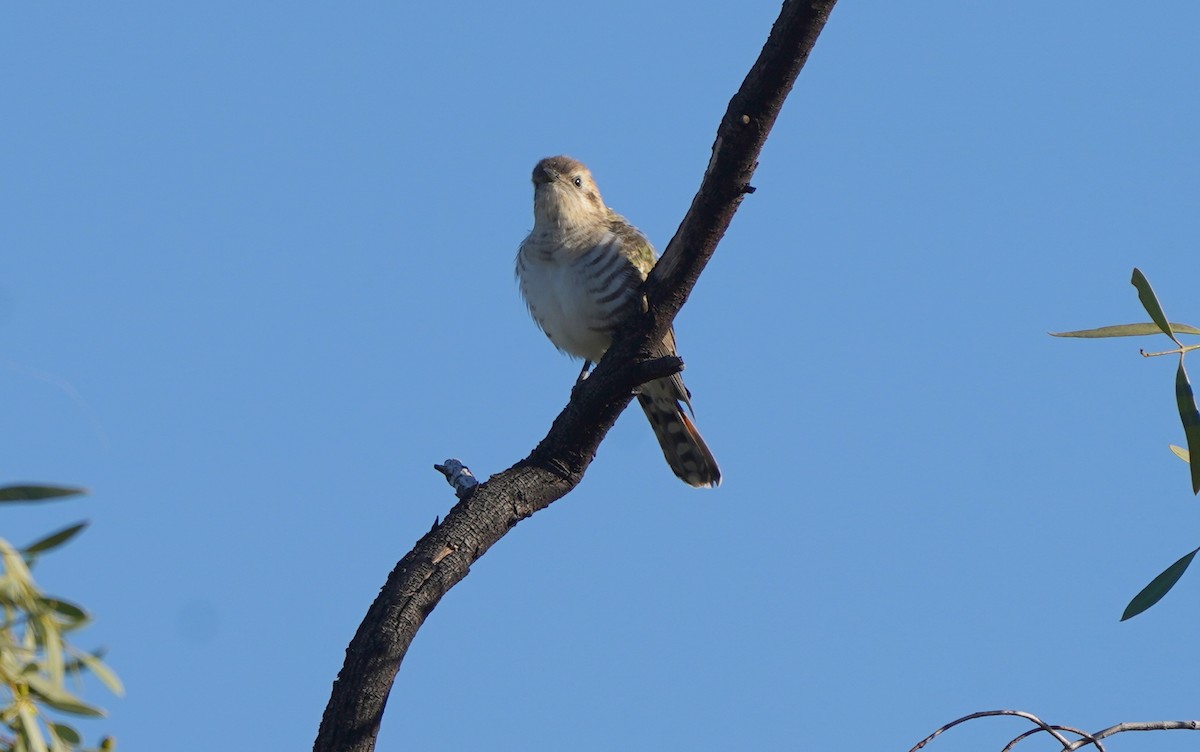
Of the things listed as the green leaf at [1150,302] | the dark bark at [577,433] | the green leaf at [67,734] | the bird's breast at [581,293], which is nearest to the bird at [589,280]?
the bird's breast at [581,293]

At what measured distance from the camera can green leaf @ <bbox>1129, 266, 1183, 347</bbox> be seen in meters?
3.62

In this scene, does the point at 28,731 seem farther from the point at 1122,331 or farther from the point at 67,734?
the point at 1122,331

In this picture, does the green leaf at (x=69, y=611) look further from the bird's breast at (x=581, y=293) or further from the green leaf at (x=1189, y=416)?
the bird's breast at (x=581, y=293)

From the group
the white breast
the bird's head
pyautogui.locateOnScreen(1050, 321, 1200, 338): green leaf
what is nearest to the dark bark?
pyautogui.locateOnScreen(1050, 321, 1200, 338): green leaf

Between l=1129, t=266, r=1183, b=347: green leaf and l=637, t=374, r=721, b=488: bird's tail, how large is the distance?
422 cm

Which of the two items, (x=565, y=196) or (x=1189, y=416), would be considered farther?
(x=565, y=196)

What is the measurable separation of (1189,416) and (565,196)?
4.61 meters

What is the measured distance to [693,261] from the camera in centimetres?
457

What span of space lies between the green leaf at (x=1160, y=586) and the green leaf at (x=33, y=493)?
2557 mm

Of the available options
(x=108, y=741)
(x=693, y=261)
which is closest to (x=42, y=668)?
(x=108, y=741)

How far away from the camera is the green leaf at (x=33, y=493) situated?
2414mm

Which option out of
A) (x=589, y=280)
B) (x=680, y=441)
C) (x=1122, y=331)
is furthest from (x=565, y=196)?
(x=1122, y=331)

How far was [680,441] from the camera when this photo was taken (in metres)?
7.92

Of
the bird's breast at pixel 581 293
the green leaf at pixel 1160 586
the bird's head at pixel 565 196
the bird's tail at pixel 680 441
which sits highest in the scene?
the bird's head at pixel 565 196
